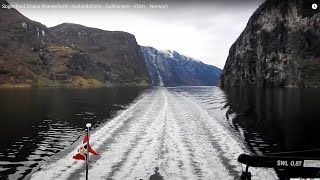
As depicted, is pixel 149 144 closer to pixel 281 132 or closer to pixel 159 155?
pixel 159 155

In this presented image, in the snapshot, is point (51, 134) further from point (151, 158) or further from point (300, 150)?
point (300, 150)

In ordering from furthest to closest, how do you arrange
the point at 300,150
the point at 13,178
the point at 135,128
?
1. the point at 135,128
2. the point at 300,150
3. the point at 13,178

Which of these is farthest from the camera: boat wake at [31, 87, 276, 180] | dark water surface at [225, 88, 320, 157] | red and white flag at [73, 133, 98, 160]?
dark water surface at [225, 88, 320, 157]

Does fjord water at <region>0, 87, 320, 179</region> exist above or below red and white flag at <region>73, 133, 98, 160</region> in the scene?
below

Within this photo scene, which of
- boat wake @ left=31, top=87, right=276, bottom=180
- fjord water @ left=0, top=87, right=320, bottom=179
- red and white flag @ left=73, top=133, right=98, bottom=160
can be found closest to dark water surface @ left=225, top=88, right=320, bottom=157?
fjord water @ left=0, top=87, right=320, bottom=179

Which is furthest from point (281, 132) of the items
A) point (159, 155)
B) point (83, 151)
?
point (83, 151)

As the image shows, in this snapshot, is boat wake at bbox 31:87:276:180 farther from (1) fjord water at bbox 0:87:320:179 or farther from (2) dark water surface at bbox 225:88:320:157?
(2) dark water surface at bbox 225:88:320:157

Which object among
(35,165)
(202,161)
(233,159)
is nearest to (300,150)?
(233,159)

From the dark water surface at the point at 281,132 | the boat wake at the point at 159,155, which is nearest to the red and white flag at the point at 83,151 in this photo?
the boat wake at the point at 159,155

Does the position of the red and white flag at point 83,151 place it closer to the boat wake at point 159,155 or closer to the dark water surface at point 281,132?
the boat wake at point 159,155

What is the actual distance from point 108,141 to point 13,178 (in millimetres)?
13054

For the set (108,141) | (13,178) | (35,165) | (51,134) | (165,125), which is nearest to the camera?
(13,178)

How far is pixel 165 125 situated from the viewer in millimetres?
47219

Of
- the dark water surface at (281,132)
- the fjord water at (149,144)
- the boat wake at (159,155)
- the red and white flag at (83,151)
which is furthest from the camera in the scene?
the dark water surface at (281,132)
